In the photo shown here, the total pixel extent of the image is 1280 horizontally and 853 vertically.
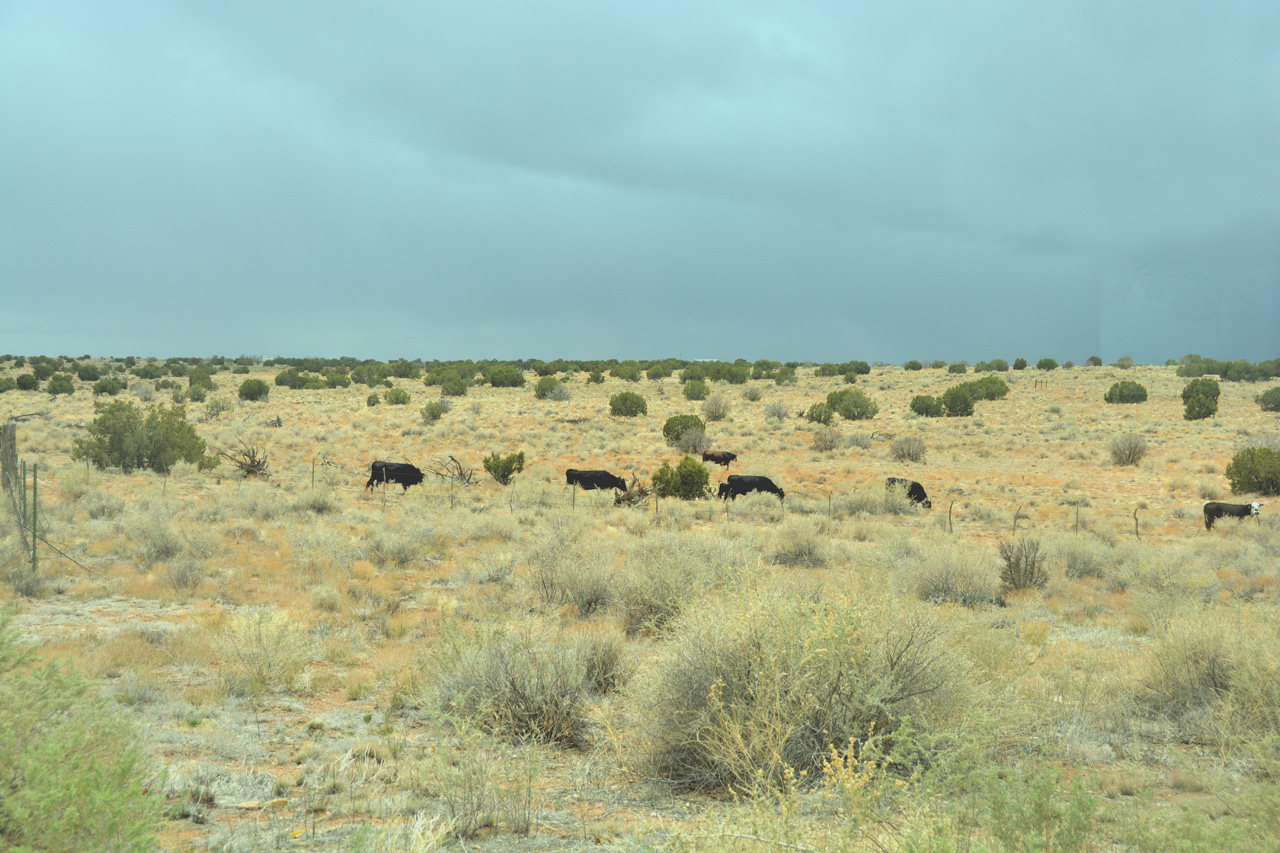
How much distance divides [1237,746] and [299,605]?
34.7 feet

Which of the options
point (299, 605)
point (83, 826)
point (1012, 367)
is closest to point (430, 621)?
point (299, 605)

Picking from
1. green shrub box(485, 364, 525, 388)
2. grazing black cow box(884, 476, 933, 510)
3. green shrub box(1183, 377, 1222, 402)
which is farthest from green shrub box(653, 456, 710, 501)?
green shrub box(485, 364, 525, 388)

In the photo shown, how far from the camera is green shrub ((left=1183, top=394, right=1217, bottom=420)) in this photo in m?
36.9

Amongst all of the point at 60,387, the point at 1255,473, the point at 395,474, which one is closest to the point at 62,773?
the point at 395,474

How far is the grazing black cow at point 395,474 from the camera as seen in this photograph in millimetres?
Result: 22109

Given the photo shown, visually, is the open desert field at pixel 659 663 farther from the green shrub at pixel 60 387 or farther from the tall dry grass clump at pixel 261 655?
the green shrub at pixel 60 387

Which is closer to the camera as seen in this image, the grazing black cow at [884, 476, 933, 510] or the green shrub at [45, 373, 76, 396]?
the grazing black cow at [884, 476, 933, 510]

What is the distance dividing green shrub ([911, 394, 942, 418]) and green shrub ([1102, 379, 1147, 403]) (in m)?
11.6

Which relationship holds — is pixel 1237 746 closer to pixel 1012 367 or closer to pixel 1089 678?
pixel 1089 678

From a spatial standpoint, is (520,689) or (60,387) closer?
(520,689)

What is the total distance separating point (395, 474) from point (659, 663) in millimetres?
17531

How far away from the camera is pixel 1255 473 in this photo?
21781 mm

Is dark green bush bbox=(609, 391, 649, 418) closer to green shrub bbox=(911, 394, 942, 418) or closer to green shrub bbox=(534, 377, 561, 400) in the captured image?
green shrub bbox=(534, 377, 561, 400)

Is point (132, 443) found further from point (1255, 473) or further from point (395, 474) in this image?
point (1255, 473)
